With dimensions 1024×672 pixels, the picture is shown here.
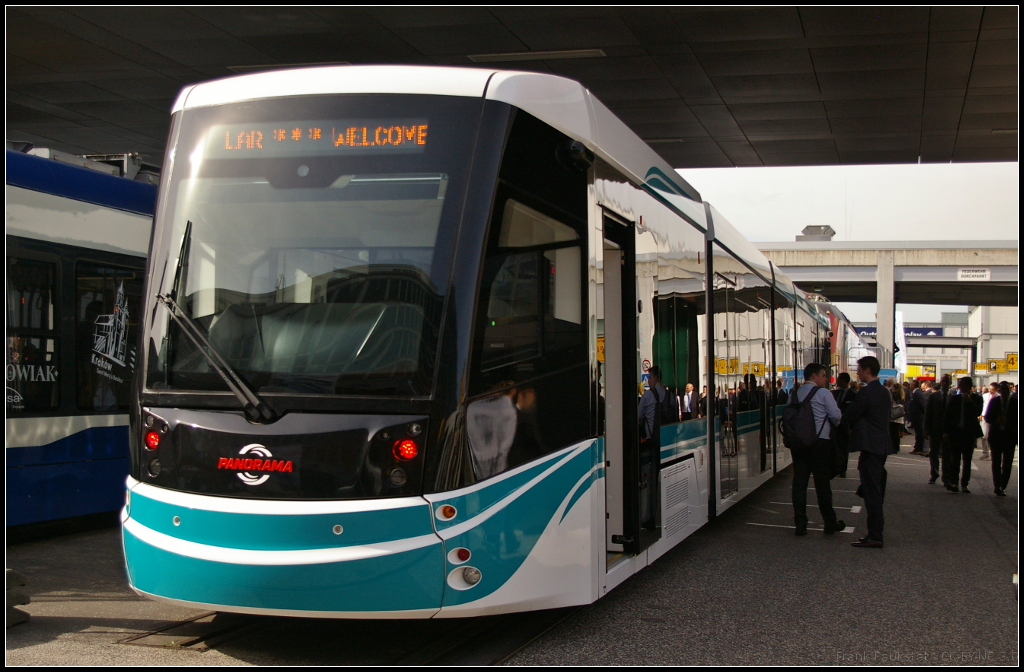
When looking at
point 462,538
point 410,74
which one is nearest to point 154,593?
point 462,538

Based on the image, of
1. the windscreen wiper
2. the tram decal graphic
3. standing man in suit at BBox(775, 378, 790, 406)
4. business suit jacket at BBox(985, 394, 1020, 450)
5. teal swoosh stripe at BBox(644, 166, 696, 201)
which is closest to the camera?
the windscreen wiper

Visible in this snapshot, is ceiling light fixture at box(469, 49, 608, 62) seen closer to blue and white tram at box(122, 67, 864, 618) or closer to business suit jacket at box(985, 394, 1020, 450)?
blue and white tram at box(122, 67, 864, 618)

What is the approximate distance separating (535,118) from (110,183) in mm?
5902

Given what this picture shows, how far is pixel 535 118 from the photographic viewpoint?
226 inches

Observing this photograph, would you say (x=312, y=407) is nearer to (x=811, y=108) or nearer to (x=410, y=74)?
(x=410, y=74)

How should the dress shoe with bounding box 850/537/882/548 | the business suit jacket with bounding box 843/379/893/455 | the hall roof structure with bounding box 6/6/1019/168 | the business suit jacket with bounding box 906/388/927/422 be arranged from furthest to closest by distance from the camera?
the business suit jacket with bounding box 906/388/927/422, the hall roof structure with bounding box 6/6/1019/168, the business suit jacket with bounding box 843/379/893/455, the dress shoe with bounding box 850/537/882/548

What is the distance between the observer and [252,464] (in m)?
5.16

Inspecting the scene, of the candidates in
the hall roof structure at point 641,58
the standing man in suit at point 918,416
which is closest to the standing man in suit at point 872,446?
the hall roof structure at point 641,58

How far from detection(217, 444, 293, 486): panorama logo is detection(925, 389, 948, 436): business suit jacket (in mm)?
13359

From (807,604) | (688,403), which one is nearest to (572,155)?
(688,403)

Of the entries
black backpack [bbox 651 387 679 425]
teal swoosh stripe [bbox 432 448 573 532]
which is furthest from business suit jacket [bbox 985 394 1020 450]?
teal swoosh stripe [bbox 432 448 573 532]

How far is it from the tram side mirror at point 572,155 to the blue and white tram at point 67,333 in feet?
17.4

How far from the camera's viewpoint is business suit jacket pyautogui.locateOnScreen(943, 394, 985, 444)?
1516 centimetres

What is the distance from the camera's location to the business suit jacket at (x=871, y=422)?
1007cm
